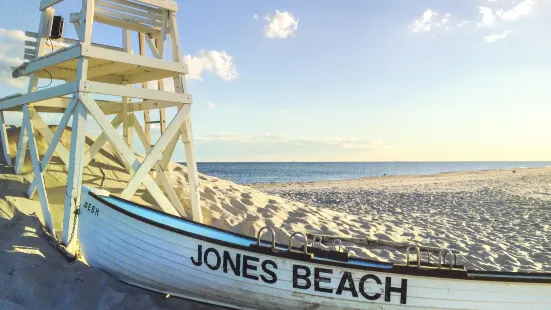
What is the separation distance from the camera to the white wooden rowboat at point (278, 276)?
4109 mm

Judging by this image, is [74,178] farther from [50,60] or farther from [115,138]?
[50,60]

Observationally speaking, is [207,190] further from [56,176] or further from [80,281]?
[80,281]

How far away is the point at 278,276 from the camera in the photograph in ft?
14.8

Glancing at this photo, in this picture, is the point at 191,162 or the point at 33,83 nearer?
the point at 191,162

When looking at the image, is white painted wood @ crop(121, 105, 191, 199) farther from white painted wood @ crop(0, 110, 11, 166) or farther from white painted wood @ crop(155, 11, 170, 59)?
white painted wood @ crop(0, 110, 11, 166)

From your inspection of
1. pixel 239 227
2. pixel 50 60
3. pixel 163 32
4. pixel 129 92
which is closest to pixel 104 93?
pixel 129 92

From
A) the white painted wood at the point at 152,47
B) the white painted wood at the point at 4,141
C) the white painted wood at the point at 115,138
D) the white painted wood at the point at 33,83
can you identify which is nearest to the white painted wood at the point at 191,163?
the white painted wood at the point at 115,138

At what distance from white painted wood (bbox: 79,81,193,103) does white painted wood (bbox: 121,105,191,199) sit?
0.24 m

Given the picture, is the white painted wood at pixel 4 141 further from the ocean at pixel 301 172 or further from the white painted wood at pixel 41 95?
the ocean at pixel 301 172

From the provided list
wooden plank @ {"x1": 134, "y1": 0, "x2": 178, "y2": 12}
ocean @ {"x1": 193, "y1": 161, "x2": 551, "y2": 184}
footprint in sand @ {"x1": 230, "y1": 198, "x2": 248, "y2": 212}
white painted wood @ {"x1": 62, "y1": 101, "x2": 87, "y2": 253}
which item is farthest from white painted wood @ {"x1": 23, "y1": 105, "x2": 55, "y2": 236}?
ocean @ {"x1": 193, "y1": 161, "x2": 551, "y2": 184}

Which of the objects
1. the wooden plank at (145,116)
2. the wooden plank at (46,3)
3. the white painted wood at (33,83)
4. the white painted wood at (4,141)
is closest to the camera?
the wooden plank at (46,3)

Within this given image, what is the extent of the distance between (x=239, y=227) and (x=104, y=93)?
3.80 metres

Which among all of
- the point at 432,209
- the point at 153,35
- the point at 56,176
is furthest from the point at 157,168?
the point at 432,209

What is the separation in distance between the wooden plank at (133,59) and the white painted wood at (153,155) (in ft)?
2.40
